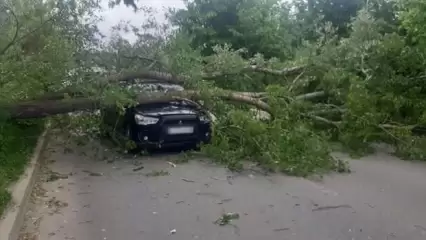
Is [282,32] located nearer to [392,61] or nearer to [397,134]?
[392,61]

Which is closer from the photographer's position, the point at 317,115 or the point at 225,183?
the point at 225,183

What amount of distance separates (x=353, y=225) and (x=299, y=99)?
4992 millimetres

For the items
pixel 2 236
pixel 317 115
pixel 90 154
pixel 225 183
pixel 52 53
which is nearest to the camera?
pixel 2 236

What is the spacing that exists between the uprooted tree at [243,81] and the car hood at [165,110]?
0.18m

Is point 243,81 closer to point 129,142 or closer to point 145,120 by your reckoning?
point 145,120

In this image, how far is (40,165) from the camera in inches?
324

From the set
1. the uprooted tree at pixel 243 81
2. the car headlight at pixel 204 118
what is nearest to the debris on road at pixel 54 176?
the uprooted tree at pixel 243 81

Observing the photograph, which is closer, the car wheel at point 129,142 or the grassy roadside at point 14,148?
the grassy roadside at point 14,148

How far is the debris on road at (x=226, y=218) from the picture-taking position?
18.1ft

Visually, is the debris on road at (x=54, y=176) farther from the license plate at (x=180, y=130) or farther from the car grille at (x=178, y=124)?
the license plate at (x=180, y=130)

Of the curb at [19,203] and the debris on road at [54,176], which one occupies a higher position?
the curb at [19,203]

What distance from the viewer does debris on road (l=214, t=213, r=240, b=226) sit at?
5527 millimetres

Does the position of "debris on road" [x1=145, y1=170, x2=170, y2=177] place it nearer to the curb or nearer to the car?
the car

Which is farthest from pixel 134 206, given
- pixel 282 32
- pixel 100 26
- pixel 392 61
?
pixel 282 32
